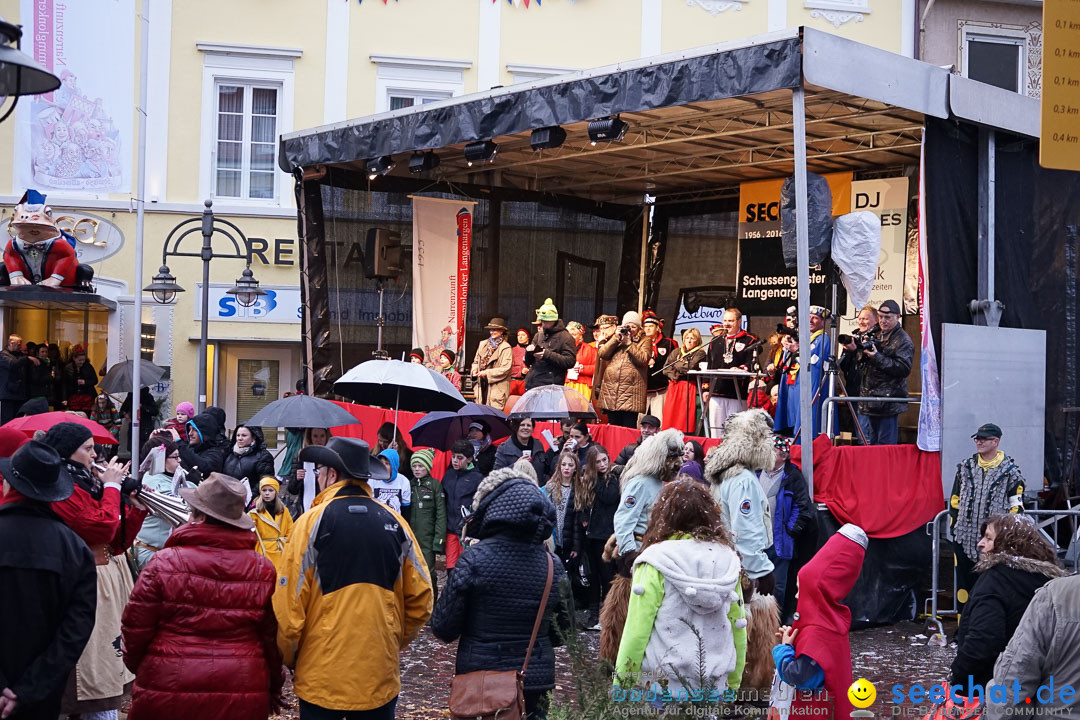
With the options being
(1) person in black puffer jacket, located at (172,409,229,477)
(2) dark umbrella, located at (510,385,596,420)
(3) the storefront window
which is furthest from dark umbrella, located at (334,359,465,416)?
(3) the storefront window

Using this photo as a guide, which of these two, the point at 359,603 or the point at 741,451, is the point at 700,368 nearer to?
the point at 741,451

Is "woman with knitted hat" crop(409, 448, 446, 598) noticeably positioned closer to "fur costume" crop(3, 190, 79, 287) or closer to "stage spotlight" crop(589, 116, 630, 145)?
"stage spotlight" crop(589, 116, 630, 145)

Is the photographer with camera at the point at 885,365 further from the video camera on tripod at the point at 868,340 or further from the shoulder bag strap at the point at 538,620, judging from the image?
the shoulder bag strap at the point at 538,620

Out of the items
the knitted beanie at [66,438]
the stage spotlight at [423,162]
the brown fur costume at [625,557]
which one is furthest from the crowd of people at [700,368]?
the knitted beanie at [66,438]

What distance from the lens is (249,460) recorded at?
982 centimetres

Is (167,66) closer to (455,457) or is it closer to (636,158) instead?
(636,158)

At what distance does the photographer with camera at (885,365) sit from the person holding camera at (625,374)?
347cm

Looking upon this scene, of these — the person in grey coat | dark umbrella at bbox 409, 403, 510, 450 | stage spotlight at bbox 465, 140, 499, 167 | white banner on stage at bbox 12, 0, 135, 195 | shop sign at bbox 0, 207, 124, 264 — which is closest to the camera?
the person in grey coat

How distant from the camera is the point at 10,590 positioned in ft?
15.6

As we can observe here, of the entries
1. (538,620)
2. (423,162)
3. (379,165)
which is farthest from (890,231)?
(538,620)

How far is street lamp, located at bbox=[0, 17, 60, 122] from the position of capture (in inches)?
179

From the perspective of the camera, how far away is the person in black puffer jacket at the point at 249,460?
9750 mm

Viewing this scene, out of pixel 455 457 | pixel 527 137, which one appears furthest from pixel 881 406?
pixel 527 137

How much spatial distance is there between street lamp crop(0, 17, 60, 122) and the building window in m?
16.0
